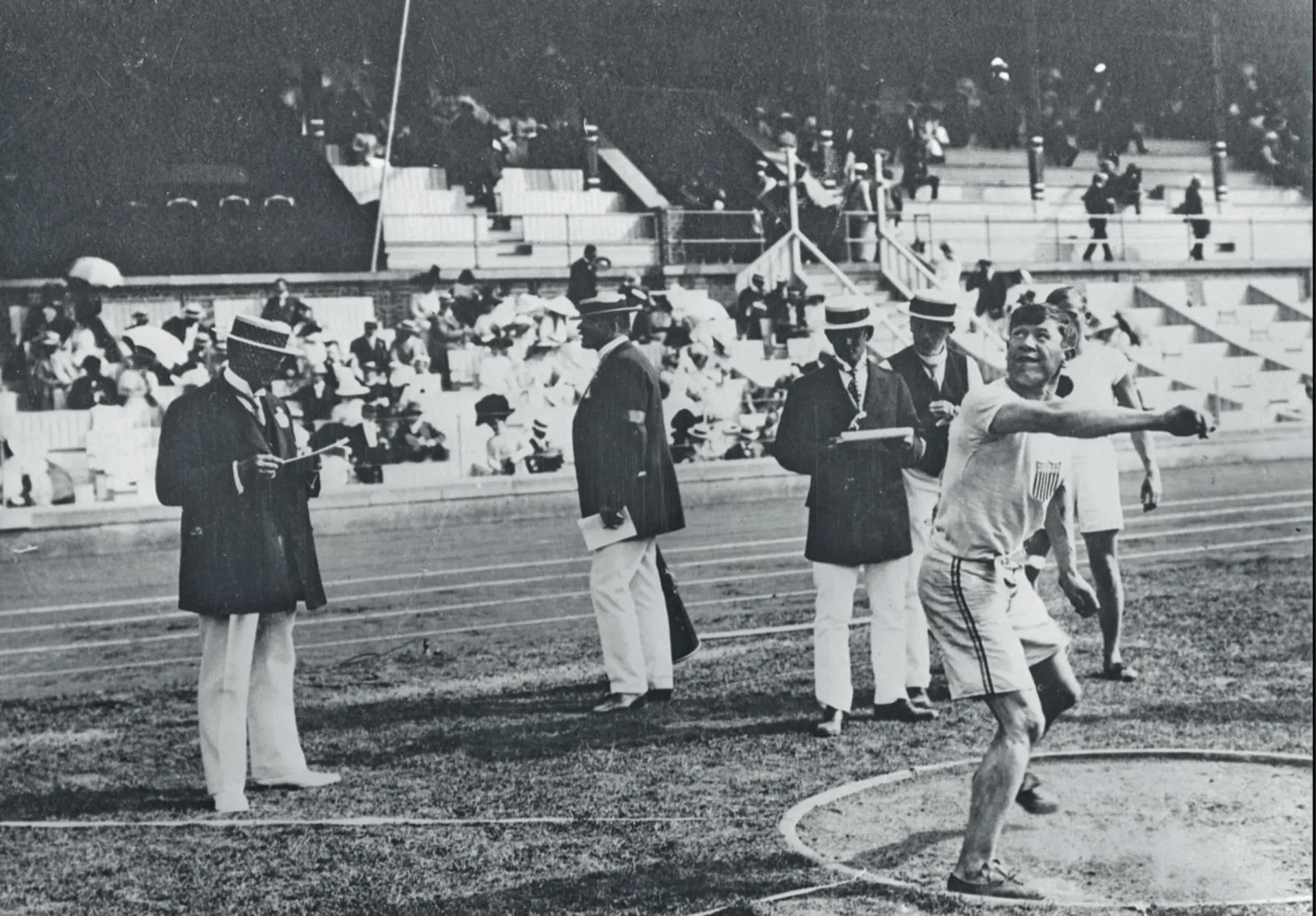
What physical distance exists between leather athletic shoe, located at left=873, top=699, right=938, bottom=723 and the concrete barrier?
169 cm

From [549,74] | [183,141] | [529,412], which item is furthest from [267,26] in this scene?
[529,412]

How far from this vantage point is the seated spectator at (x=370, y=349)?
6695mm

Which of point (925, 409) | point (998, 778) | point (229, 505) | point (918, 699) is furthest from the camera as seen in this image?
point (918, 699)

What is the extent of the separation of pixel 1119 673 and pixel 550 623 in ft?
8.41

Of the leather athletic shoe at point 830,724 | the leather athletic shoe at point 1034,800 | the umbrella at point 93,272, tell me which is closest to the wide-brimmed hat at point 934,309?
the leather athletic shoe at point 830,724

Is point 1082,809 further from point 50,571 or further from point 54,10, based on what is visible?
point 54,10

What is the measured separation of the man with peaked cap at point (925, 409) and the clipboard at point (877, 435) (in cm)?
16

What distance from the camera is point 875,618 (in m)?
5.80

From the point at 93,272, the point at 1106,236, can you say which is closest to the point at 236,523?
the point at 93,272

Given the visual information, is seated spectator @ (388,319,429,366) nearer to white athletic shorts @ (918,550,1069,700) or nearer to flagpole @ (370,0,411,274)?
flagpole @ (370,0,411,274)

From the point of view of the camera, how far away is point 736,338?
8383 millimetres

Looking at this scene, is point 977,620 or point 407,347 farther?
point 407,347

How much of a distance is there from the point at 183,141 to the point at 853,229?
12.3 feet

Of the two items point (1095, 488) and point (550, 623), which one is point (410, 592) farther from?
point (1095, 488)
